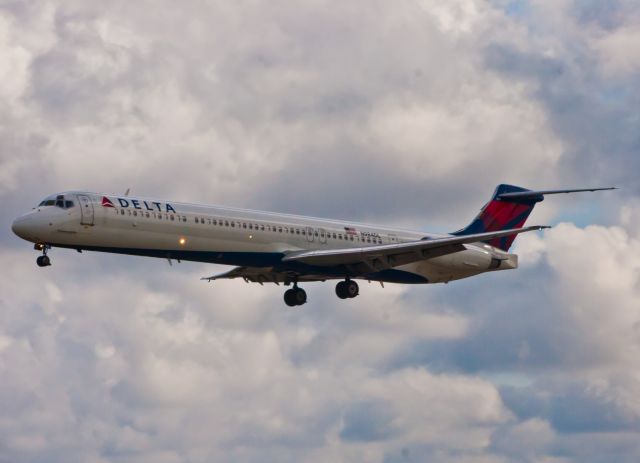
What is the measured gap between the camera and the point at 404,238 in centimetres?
7456

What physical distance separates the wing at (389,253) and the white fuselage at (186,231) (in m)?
1.07

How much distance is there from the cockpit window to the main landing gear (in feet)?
6.45

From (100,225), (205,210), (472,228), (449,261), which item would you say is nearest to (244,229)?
(205,210)

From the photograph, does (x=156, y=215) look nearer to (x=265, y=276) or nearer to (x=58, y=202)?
(x=58, y=202)

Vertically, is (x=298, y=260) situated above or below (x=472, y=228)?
below

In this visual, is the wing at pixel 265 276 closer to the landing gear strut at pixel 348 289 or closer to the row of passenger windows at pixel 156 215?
the landing gear strut at pixel 348 289

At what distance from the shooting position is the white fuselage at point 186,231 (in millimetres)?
63250

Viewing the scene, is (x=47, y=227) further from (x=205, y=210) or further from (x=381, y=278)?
(x=381, y=278)

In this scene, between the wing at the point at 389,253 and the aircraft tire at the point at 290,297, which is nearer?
the wing at the point at 389,253

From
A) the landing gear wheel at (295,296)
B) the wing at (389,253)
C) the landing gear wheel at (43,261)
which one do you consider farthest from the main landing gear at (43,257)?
the landing gear wheel at (295,296)

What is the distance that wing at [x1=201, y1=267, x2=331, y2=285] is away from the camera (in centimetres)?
7300

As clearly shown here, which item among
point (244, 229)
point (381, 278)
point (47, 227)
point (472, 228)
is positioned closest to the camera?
point (47, 227)

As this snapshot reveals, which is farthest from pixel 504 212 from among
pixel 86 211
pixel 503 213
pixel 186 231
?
pixel 86 211

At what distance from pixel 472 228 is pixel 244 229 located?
18.5m
